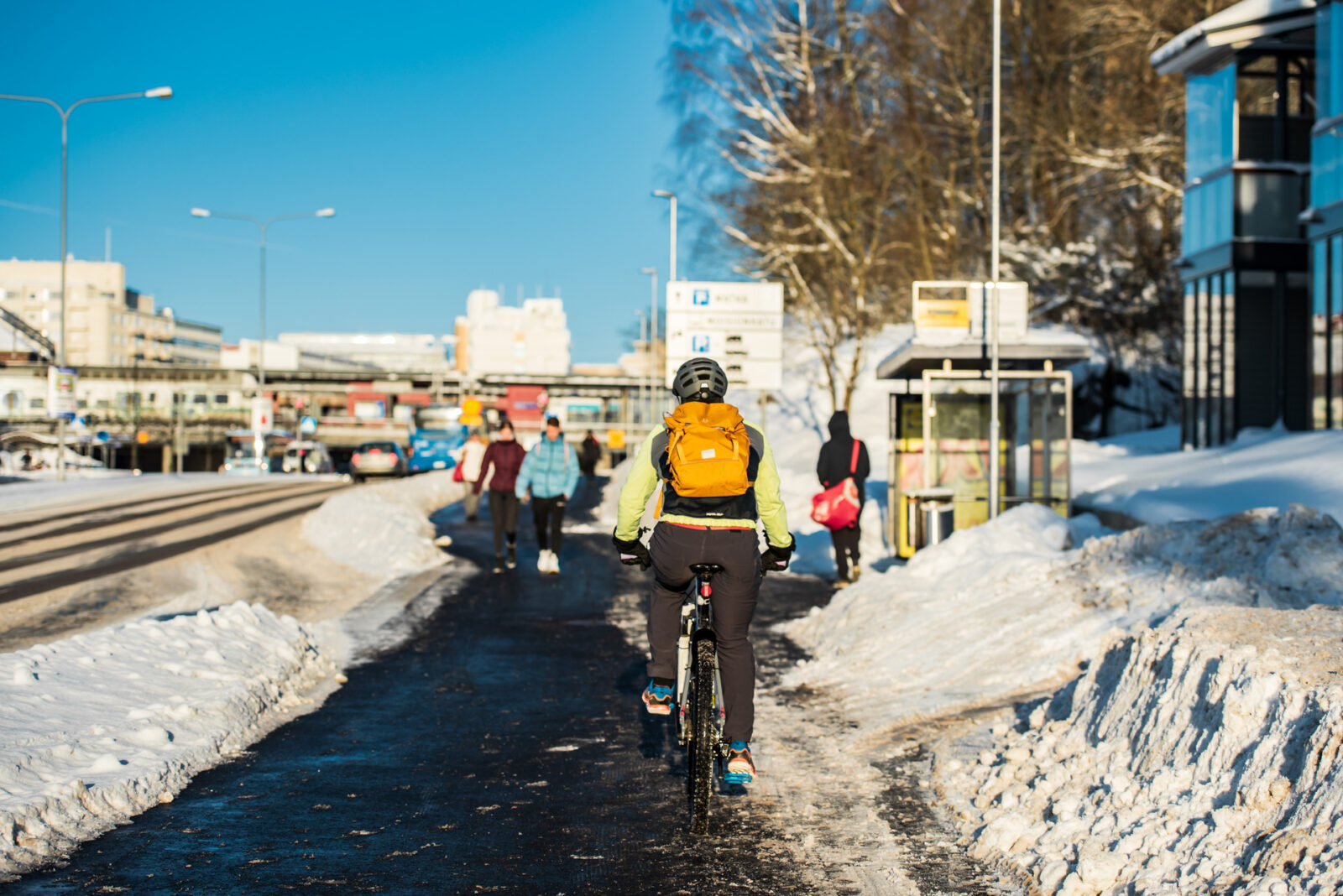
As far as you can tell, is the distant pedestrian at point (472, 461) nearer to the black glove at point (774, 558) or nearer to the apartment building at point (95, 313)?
the black glove at point (774, 558)

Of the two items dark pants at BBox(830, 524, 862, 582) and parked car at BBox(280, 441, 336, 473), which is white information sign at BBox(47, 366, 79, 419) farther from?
parked car at BBox(280, 441, 336, 473)

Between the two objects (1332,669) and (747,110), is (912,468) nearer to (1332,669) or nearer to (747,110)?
(1332,669)

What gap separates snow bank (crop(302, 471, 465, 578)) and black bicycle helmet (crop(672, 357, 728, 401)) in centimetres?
1084

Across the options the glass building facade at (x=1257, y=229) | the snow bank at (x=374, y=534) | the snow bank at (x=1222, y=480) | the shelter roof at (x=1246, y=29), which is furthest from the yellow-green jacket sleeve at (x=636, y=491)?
the shelter roof at (x=1246, y=29)

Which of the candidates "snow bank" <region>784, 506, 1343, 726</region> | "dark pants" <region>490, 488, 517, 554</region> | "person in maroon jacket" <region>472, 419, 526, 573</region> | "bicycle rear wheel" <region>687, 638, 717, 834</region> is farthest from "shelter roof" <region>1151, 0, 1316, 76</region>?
"bicycle rear wheel" <region>687, 638, 717, 834</region>

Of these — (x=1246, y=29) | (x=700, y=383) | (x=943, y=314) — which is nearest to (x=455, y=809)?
(x=700, y=383)

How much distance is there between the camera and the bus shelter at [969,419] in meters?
17.0

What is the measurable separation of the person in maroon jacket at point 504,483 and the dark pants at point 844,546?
3.73 m

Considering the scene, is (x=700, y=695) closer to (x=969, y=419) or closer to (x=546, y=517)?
(x=546, y=517)

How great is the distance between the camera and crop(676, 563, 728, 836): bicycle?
511cm

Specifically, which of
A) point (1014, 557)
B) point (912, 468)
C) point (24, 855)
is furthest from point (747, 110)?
point (24, 855)

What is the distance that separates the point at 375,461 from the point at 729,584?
114 ft

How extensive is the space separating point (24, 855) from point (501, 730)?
9.23 ft

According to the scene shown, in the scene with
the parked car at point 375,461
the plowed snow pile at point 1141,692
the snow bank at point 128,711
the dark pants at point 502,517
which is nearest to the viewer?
the plowed snow pile at point 1141,692
